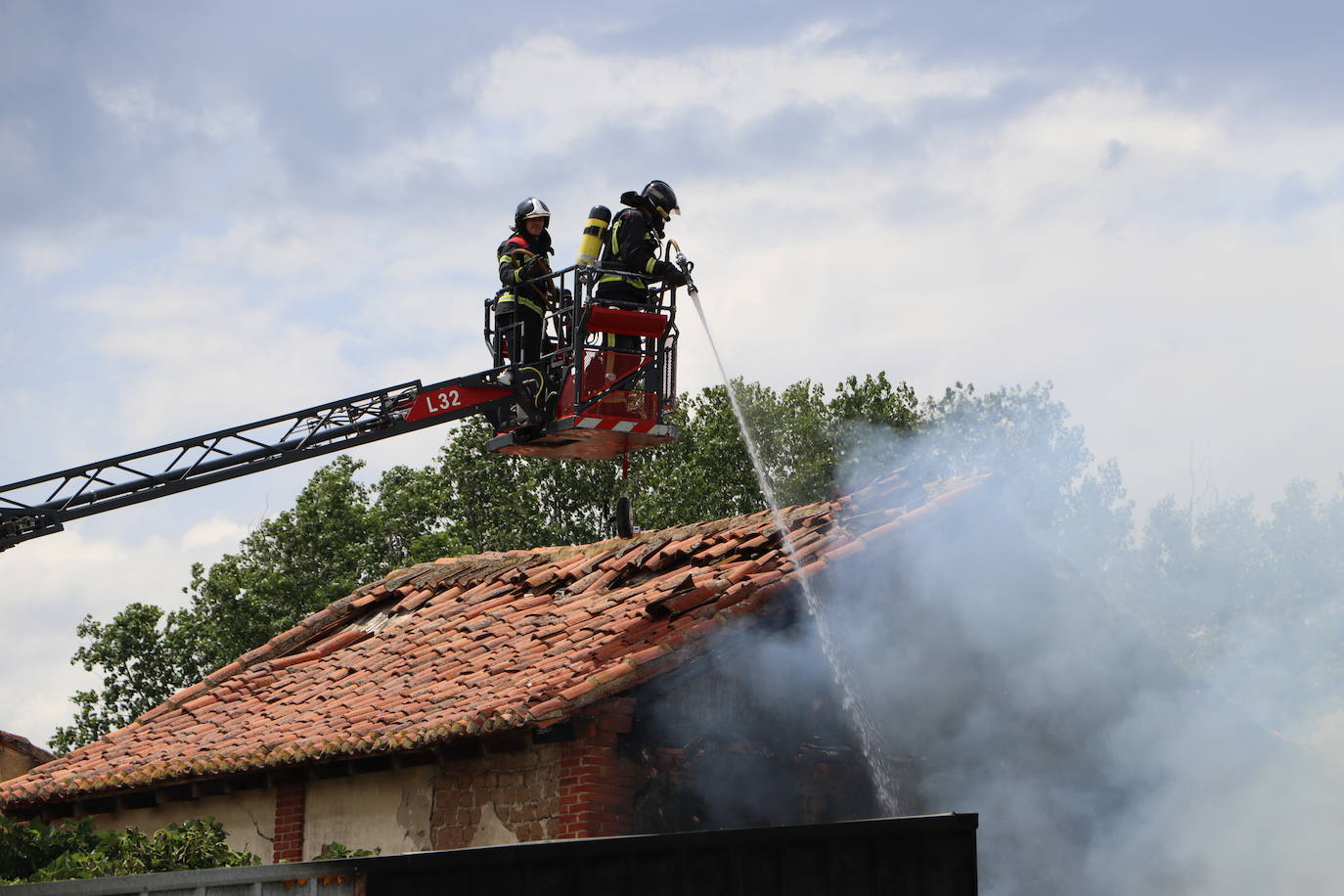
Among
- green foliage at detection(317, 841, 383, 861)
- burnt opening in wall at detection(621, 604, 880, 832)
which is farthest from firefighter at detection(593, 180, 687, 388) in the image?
green foliage at detection(317, 841, 383, 861)

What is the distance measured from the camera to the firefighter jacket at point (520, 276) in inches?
531

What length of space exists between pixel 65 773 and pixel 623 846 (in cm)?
900

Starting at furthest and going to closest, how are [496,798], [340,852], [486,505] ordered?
[486,505], [496,798], [340,852]

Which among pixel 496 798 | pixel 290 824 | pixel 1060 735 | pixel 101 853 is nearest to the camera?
pixel 101 853

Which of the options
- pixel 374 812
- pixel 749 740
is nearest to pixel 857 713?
pixel 749 740

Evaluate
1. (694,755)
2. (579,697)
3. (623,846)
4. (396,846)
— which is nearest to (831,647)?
(694,755)

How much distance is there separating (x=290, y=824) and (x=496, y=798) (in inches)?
94.5

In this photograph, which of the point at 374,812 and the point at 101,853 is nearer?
the point at 101,853

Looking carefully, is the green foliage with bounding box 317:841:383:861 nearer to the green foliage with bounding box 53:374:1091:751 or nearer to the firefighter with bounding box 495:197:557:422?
the firefighter with bounding box 495:197:557:422

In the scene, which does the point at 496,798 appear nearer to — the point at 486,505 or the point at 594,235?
the point at 594,235

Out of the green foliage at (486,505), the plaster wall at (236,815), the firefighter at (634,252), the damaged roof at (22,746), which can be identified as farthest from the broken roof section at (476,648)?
the green foliage at (486,505)

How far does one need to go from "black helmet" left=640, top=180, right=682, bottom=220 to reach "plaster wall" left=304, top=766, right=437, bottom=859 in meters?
5.02

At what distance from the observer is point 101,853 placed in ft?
36.5

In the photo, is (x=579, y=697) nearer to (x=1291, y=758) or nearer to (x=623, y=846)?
(x=623, y=846)
